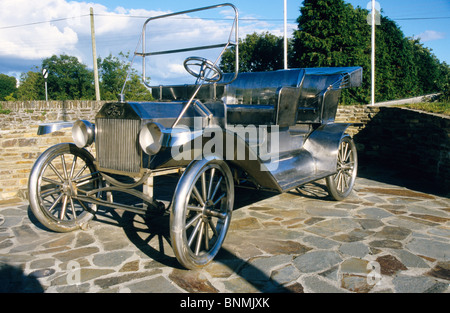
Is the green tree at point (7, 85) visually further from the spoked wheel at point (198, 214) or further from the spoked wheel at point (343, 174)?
the spoked wheel at point (198, 214)

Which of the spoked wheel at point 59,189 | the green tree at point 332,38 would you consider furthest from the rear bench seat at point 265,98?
the green tree at point 332,38

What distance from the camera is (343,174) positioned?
5.11m

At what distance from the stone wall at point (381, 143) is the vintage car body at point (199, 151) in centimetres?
141

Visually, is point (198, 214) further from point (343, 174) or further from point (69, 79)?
point (69, 79)

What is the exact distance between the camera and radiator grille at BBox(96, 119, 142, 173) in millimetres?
3291

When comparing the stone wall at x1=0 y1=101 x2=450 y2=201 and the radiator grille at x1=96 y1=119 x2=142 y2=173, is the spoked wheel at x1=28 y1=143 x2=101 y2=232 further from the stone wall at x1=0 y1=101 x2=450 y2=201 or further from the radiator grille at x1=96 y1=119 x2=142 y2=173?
the stone wall at x1=0 y1=101 x2=450 y2=201

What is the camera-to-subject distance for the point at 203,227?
3.07 m

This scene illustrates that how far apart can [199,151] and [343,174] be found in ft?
8.45

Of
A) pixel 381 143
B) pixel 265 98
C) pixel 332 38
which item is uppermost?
pixel 332 38

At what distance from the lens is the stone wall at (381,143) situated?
5352 millimetres

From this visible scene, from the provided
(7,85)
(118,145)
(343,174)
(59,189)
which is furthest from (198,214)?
(7,85)

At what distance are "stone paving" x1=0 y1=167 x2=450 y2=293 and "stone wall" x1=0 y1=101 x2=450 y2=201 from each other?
802 mm

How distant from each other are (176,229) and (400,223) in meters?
2.76

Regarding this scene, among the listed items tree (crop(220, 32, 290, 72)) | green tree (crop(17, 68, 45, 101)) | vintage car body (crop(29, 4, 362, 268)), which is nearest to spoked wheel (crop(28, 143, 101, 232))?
vintage car body (crop(29, 4, 362, 268))
